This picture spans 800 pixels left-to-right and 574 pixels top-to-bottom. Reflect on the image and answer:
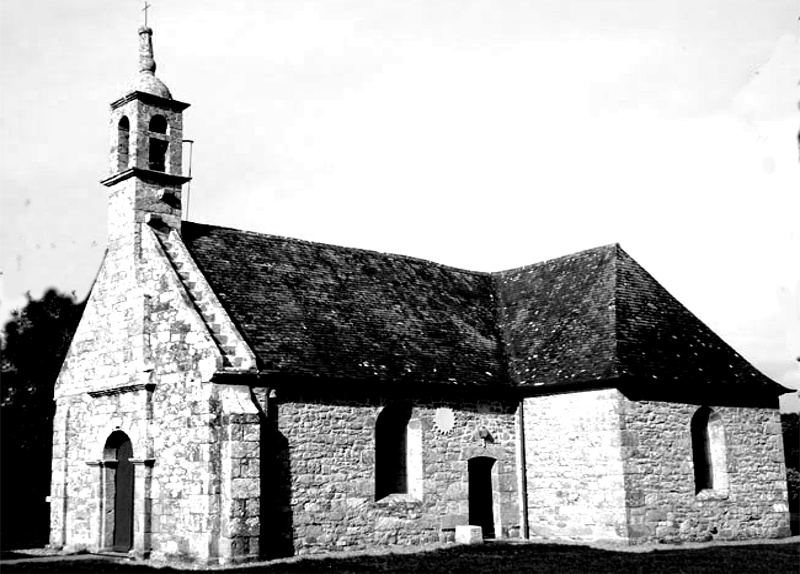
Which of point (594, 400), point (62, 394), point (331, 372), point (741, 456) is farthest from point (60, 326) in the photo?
point (741, 456)

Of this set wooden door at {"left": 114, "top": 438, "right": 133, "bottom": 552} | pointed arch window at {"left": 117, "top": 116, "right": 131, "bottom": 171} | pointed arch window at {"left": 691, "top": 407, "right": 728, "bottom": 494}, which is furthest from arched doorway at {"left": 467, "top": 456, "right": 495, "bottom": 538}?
pointed arch window at {"left": 117, "top": 116, "right": 131, "bottom": 171}

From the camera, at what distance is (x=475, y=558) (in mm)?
18531

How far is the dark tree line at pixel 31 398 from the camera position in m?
35.0

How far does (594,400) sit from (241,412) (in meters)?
8.63

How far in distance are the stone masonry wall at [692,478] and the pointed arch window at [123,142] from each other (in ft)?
44.0

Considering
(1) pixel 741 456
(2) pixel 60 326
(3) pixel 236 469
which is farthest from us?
(2) pixel 60 326

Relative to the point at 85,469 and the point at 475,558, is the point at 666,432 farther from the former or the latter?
the point at 85,469

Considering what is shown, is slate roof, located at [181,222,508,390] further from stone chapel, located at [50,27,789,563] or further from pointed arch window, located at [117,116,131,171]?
pointed arch window, located at [117,116,131,171]

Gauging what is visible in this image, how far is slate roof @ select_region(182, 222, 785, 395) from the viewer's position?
21.5m

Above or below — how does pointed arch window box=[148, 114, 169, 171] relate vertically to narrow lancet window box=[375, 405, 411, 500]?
above

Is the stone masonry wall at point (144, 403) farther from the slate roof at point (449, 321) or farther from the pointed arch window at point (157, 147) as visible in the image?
the pointed arch window at point (157, 147)

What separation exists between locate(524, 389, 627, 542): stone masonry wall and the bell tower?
1043 cm

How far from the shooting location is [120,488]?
71.1 ft

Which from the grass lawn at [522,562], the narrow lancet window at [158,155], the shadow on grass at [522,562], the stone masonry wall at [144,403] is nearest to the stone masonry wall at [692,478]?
the grass lawn at [522,562]
